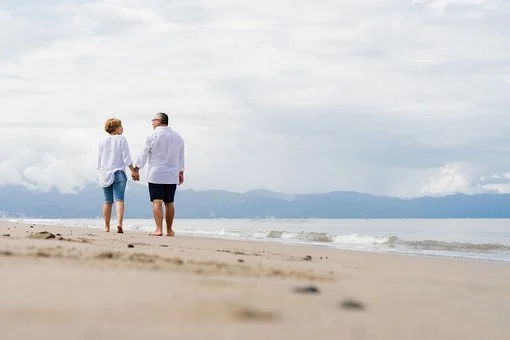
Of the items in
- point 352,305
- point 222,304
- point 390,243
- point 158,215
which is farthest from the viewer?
point 390,243

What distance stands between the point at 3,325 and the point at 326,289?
204 cm

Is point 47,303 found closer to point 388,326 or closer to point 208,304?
point 208,304

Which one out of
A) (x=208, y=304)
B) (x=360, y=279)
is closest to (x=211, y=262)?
(x=360, y=279)

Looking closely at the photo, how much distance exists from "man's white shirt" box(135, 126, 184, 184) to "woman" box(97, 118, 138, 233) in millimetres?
507

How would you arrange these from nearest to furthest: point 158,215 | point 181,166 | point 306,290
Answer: point 306,290 < point 158,215 < point 181,166

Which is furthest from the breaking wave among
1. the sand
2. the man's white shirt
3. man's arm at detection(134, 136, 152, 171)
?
the sand

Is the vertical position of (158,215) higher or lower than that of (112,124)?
lower

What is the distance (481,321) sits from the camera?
10.5 ft

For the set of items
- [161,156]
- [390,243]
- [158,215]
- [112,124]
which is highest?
[112,124]

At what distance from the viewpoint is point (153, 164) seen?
11.6 meters

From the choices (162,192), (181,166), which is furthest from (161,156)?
(162,192)

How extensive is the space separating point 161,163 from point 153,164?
0.14 metres

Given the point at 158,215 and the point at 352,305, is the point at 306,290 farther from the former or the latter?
the point at 158,215

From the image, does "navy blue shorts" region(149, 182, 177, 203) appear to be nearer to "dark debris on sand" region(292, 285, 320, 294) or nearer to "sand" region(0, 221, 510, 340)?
"sand" region(0, 221, 510, 340)
